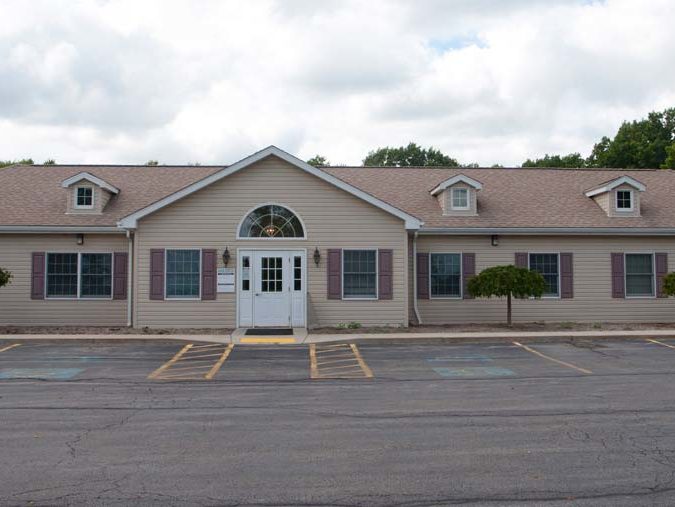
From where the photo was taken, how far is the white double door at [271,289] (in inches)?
728

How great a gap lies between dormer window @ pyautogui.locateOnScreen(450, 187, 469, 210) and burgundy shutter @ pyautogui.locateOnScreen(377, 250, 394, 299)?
12.0 ft

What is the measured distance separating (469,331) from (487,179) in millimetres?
8635

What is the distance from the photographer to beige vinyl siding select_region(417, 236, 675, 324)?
2020 cm

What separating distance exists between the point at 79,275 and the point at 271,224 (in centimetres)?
612

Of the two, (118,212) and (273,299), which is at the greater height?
(118,212)

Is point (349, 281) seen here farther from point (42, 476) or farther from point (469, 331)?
point (42, 476)

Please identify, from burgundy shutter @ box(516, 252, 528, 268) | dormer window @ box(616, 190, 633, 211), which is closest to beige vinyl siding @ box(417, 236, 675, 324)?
burgundy shutter @ box(516, 252, 528, 268)

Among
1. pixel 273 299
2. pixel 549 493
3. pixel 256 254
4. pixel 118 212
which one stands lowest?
pixel 549 493

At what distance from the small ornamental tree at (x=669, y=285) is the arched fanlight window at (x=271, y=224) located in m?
10.9

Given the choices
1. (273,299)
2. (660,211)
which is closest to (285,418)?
(273,299)

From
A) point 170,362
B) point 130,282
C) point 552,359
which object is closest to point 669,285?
point 552,359

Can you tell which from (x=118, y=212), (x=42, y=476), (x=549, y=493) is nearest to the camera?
(x=549, y=493)

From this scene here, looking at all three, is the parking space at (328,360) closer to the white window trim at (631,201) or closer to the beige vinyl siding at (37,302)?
the beige vinyl siding at (37,302)

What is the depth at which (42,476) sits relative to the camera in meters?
5.89
